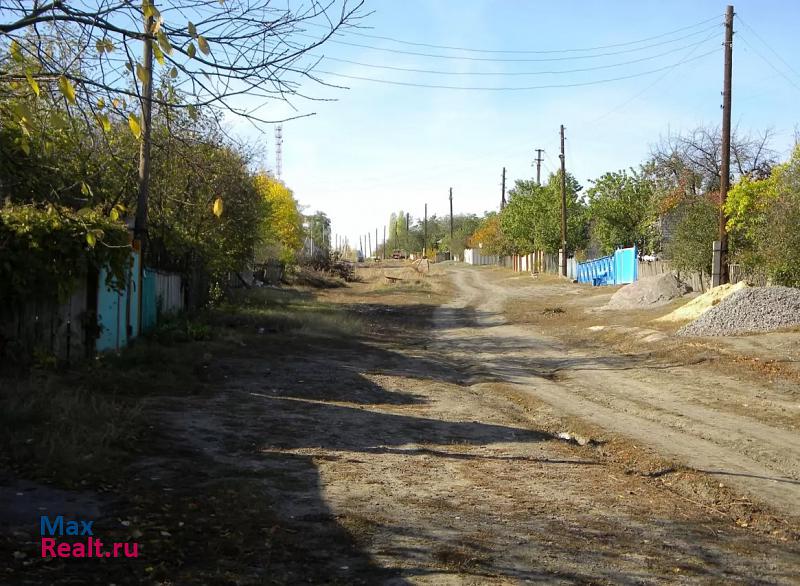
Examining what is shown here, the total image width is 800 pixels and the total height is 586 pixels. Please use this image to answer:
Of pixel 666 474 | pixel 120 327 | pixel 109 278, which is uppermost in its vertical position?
pixel 109 278

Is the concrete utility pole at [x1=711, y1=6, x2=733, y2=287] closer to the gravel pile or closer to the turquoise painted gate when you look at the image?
the gravel pile

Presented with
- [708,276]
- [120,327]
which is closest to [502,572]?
[120,327]

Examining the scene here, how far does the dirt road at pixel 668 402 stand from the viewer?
798 centimetres

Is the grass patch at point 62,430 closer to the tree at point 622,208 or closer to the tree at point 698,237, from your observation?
the tree at point 698,237

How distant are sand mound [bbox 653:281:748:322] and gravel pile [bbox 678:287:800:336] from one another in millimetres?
1442

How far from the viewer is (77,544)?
4.82 metres

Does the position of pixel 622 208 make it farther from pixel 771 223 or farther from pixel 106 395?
pixel 106 395

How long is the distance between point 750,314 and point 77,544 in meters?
17.9

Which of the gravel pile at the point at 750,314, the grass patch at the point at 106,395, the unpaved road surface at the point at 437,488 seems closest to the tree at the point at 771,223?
the gravel pile at the point at 750,314

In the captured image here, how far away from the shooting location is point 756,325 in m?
18.6

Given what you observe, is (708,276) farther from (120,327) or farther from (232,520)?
(232,520)

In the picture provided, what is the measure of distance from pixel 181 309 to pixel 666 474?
52.4ft

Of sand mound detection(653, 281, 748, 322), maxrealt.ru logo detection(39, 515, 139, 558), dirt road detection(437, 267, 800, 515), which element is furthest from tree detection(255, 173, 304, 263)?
maxrealt.ru logo detection(39, 515, 139, 558)

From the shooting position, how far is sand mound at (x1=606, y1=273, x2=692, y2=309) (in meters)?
28.7
